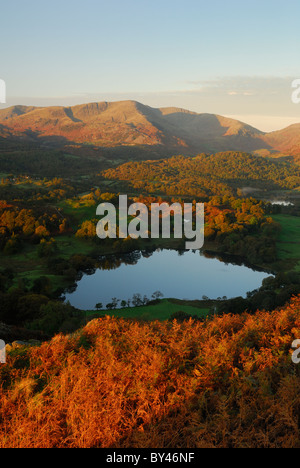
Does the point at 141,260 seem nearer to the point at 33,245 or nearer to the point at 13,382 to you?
the point at 33,245

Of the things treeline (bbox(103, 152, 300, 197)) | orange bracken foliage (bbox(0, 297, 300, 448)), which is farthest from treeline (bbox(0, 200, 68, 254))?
treeline (bbox(103, 152, 300, 197))

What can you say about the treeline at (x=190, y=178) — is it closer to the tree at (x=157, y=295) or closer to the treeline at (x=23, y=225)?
the treeline at (x=23, y=225)

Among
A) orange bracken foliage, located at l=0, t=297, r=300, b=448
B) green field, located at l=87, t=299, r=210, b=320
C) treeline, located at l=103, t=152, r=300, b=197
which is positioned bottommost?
green field, located at l=87, t=299, r=210, b=320

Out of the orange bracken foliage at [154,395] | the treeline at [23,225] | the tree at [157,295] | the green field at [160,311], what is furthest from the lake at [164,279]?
the orange bracken foliage at [154,395]

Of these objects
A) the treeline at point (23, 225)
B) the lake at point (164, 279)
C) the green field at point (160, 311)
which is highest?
the treeline at point (23, 225)

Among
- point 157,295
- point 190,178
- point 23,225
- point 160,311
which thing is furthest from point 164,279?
point 190,178

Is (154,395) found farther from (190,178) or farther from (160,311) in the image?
(190,178)

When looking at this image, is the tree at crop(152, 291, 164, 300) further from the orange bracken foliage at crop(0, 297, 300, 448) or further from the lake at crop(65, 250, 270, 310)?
the orange bracken foliage at crop(0, 297, 300, 448)
